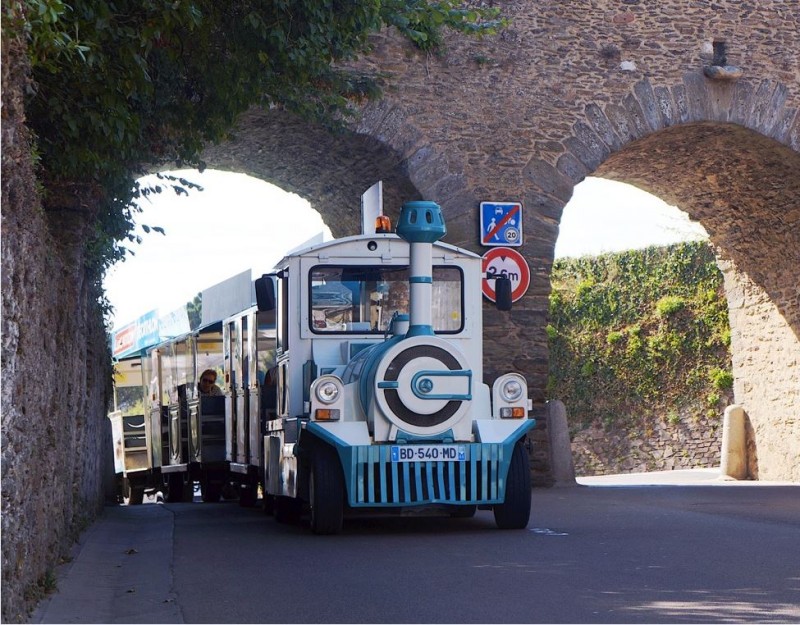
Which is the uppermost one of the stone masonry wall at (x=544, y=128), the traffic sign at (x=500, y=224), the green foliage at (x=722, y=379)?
the stone masonry wall at (x=544, y=128)

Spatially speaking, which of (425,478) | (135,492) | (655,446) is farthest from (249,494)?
(655,446)

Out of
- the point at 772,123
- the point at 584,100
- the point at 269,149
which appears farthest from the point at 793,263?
the point at 269,149

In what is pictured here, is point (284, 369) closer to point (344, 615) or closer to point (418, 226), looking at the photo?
point (418, 226)

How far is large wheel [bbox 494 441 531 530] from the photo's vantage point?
10125mm

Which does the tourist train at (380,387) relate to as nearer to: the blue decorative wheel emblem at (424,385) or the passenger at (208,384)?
the blue decorative wheel emblem at (424,385)

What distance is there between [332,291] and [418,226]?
1260 millimetres

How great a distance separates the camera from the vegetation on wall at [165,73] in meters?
8.41

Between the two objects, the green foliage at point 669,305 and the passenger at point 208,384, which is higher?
the green foliage at point 669,305

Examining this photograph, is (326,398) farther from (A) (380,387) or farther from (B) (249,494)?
(B) (249,494)

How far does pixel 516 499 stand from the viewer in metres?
10.1

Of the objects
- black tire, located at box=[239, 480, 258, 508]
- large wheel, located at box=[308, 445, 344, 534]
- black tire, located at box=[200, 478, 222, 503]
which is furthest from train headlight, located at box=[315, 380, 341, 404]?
black tire, located at box=[200, 478, 222, 503]

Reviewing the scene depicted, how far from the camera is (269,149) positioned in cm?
1706

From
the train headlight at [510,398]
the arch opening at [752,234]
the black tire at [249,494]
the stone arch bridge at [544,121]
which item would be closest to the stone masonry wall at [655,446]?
the arch opening at [752,234]

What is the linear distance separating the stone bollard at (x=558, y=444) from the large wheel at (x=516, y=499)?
606 cm
